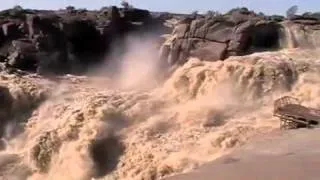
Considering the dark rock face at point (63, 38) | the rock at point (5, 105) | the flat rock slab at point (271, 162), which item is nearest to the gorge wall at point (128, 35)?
the dark rock face at point (63, 38)

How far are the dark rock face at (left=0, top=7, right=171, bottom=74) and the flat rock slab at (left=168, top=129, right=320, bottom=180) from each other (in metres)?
15.7

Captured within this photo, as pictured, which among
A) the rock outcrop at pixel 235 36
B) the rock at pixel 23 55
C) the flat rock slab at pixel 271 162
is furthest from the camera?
the rock at pixel 23 55

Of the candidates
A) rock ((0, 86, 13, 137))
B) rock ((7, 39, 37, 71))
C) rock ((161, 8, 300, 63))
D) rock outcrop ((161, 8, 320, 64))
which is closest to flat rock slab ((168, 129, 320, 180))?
rock outcrop ((161, 8, 320, 64))

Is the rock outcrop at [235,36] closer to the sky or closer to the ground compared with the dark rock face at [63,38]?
closer to the sky

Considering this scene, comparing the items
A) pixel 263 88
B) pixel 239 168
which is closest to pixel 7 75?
pixel 263 88

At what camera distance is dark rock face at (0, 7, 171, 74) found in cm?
2648

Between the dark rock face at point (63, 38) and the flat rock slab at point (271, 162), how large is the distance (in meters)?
15.7

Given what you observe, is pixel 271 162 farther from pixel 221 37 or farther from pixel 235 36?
pixel 221 37

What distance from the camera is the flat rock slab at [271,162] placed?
31.0ft

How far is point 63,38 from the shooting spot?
27.7 meters

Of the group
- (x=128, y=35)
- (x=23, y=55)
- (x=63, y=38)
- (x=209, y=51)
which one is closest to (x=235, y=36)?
(x=209, y=51)

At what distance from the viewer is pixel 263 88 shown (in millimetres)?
17203

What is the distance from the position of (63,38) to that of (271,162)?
1894 cm

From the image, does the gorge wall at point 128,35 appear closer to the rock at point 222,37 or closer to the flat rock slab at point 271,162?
the rock at point 222,37
